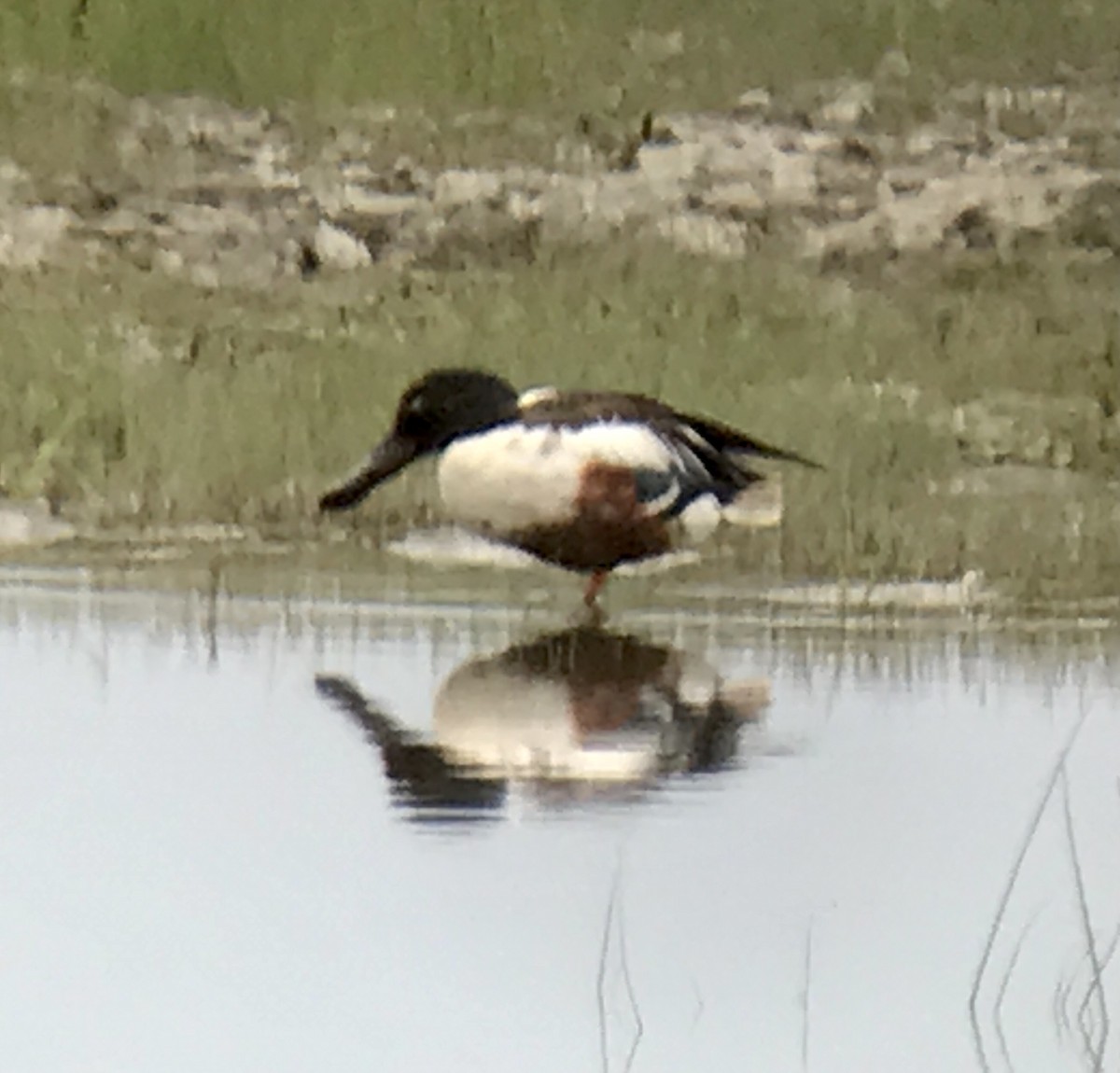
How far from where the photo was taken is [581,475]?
15.8 ft

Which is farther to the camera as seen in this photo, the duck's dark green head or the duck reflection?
the duck's dark green head

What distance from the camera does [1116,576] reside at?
512 centimetres

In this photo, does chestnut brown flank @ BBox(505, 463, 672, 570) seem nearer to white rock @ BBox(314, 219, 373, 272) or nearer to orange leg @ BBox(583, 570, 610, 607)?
A: orange leg @ BBox(583, 570, 610, 607)

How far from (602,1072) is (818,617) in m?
1.68

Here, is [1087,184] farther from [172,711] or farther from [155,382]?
[172,711]

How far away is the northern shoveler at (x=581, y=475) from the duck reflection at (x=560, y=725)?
0.78 feet

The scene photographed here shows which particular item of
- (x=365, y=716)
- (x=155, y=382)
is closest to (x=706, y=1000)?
(x=365, y=716)

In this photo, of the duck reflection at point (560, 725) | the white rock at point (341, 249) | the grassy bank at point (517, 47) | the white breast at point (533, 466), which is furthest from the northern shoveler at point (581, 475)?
the grassy bank at point (517, 47)

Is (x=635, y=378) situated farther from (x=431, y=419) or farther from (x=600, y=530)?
(x=600, y=530)

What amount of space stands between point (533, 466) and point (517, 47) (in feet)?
7.86

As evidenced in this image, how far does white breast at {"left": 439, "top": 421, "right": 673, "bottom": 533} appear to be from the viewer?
4.82 meters

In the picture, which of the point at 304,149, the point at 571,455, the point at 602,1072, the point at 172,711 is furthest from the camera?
the point at 304,149

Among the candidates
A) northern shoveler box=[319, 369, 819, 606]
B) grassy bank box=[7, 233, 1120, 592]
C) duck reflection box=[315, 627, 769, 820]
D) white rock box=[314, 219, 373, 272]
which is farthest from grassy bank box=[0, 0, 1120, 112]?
duck reflection box=[315, 627, 769, 820]

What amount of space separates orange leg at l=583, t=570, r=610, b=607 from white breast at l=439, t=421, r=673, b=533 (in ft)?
0.72
